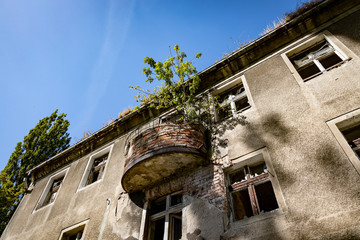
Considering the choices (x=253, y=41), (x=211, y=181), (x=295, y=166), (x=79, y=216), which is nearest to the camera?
(x=295, y=166)

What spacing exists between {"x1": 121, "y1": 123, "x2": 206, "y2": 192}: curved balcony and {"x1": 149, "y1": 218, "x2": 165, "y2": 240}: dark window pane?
936 mm

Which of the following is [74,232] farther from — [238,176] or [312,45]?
[312,45]

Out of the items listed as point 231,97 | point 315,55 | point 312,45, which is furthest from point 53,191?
point 312,45

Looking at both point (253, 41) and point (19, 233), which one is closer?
point (253, 41)

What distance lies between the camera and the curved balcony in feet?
18.1

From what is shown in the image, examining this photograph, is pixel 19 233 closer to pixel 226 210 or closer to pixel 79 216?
pixel 79 216

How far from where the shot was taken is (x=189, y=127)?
19.8ft

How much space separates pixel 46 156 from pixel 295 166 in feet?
53.1

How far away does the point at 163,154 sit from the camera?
17.9 feet

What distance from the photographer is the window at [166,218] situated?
516cm

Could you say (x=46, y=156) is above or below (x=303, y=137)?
above

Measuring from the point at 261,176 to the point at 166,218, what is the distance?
7.57 ft

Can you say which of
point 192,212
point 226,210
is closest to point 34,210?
point 192,212

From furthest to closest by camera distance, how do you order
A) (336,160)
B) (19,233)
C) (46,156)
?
1. (46,156)
2. (19,233)
3. (336,160)
